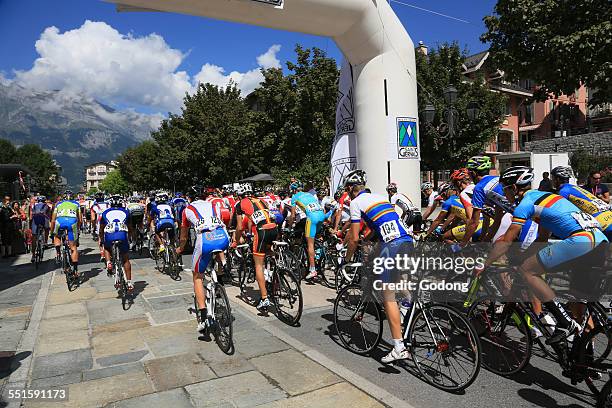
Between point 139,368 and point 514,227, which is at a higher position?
point 514,227

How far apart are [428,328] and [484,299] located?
2.56ft

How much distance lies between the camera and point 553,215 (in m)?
4.07

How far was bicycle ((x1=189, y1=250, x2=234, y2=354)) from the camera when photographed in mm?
5133

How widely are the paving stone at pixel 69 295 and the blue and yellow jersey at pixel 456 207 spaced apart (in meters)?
6.59

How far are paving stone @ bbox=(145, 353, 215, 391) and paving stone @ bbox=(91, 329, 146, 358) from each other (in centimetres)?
62

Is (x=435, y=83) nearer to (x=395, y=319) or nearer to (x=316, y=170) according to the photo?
(x=316, y=170)

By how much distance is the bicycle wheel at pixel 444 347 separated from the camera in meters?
3.84

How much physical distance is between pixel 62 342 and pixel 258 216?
3.02m

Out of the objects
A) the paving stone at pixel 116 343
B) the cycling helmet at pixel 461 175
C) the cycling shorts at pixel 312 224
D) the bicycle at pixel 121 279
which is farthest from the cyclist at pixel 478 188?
the bicycle at pixel 121 279

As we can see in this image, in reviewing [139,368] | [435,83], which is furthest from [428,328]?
[435,83]

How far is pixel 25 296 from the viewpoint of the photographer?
8.75 meters

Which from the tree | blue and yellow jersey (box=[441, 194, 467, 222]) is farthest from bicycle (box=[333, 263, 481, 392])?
the tree

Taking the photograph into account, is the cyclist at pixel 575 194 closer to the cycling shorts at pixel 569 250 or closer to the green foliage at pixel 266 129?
the cycling shorts at pixel 569 250

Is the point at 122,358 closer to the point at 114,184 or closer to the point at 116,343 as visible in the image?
the point at 116,343
